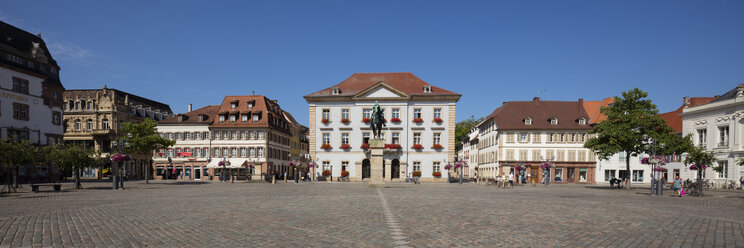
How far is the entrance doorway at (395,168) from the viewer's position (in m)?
59.4

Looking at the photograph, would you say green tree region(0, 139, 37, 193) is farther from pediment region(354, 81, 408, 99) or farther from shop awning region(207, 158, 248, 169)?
shop awning region(207, 158, 248, 169)

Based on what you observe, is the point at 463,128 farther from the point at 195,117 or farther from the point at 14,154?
the point at 14,154

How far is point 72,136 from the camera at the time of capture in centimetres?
6975

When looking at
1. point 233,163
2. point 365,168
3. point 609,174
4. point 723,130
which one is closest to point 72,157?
point 365,168

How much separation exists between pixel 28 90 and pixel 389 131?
1462 inches

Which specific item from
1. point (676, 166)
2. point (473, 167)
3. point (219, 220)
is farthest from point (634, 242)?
point (473, 167)

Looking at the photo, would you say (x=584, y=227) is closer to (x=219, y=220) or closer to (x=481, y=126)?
(x=219, y=220)

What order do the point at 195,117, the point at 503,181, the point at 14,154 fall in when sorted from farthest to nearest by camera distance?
1. the point at 195,117
2. the point at 503,181
3. the point at 14,154

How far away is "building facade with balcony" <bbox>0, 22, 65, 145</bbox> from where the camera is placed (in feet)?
149

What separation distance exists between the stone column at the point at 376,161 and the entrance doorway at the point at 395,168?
2338cm

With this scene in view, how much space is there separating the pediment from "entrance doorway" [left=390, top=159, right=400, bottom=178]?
7.70 m

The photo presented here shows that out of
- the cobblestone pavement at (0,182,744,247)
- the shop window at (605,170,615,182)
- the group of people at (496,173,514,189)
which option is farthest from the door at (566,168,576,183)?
the cobblestone pavement at (0,182,744,247)

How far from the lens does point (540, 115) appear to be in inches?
2677

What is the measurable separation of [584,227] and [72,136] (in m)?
74.3
